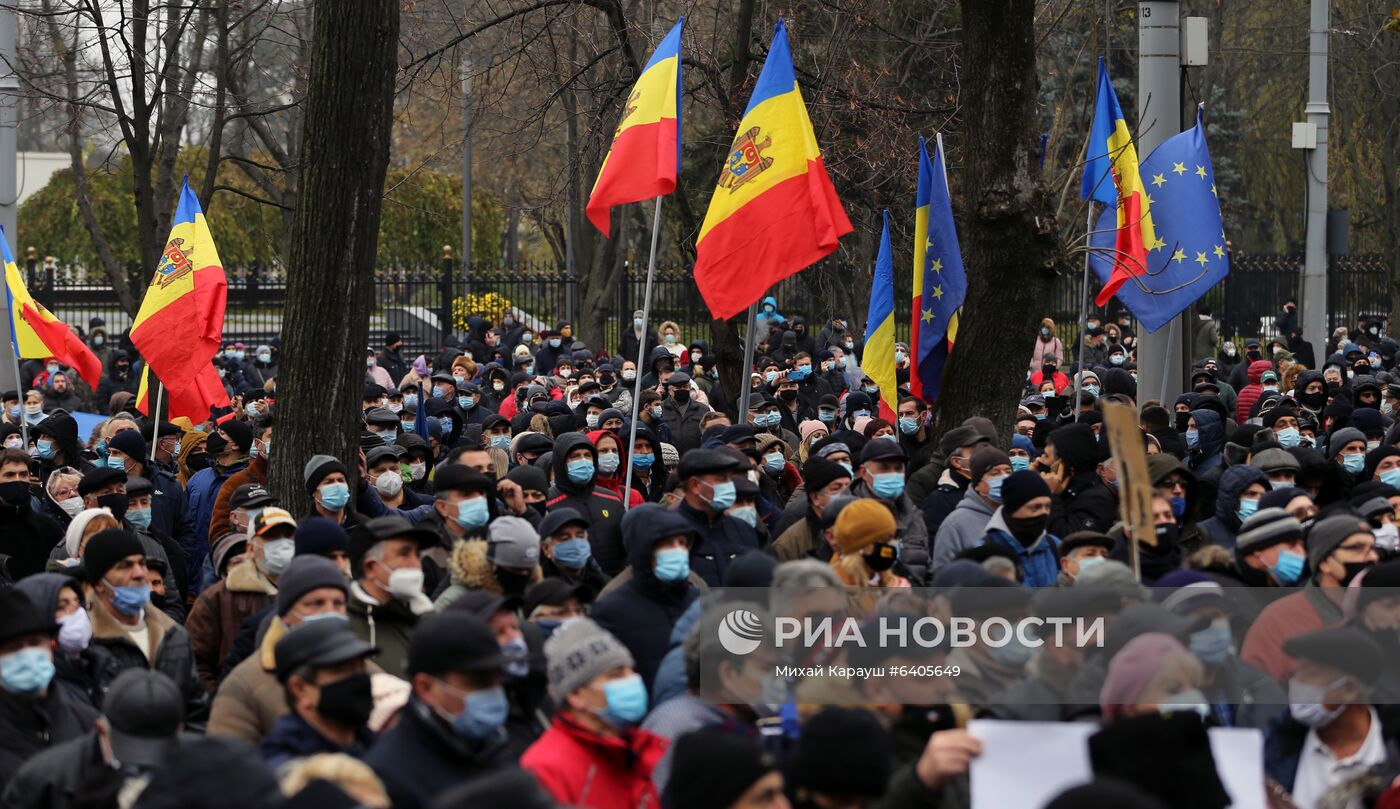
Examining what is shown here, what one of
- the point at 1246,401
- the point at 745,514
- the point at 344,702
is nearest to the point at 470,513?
the point at 745,514

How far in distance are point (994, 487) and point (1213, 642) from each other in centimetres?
334

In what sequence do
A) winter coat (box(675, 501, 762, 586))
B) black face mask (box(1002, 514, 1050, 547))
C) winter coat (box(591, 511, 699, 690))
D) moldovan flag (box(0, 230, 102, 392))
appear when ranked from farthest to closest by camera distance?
moldovan flag (box(0, 230, 102, 392)) < winter coat (box(675, 501, 762, 586)) < black face mask (box(1002, 514, 1050, 547)) < winter coat (box(591, 511, 699, 690))

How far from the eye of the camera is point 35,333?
1527 cm

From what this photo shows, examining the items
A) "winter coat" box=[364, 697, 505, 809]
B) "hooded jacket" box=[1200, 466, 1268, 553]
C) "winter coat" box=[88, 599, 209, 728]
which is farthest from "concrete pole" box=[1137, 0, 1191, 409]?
"winter coat" box=[364, 697, 505, 809]

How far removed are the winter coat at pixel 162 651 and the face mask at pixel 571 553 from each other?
1590 millimetres

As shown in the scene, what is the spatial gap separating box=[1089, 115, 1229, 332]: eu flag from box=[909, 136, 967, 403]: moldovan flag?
228 centimetres

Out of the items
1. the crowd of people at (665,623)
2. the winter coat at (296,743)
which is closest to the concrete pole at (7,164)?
the crowd of people at (665,623)

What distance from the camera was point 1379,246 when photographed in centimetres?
4300

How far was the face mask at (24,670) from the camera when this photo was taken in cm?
580

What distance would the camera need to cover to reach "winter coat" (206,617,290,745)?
6.08 meters

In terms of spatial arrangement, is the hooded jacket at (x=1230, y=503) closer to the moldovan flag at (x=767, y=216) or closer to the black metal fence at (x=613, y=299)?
the moldovan flag at (x=767, y=216)

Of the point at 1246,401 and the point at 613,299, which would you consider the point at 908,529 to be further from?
the point at 613,299

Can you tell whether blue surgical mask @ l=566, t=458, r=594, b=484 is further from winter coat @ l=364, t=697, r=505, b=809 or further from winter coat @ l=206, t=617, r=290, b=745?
winter coat @ l=364, t=697, r=505, b=809

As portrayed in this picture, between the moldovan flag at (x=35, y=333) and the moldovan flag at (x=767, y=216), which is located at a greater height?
the moldovan flag at (x=767, y=216)
